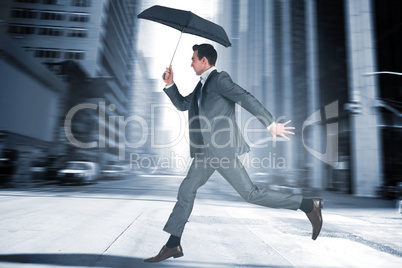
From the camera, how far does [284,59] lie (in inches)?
1347

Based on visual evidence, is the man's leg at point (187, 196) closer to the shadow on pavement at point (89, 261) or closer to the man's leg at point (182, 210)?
the man's leg at point (182, 210)

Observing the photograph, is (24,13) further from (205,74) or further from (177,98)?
(205,74)

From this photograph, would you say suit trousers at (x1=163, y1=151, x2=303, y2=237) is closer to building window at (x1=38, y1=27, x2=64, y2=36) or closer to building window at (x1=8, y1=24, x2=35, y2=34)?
building window at (x1=38, y1=27, x2=64, y2=36)

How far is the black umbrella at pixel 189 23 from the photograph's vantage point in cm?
345

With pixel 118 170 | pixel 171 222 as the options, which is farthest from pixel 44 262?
pixel 118 170

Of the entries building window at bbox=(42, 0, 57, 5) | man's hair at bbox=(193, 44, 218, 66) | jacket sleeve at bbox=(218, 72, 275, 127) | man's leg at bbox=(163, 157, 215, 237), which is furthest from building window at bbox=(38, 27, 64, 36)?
man's leg at bbox=(163, 157, 215, 237)

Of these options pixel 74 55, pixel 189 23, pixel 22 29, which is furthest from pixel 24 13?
pixel 189 23

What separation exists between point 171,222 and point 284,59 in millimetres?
34054

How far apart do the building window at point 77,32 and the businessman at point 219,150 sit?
54775 mm

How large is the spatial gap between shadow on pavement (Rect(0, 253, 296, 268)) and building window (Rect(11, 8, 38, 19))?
61142mm

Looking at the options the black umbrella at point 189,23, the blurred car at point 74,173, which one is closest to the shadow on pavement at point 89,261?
the black umbrella at point 189,23

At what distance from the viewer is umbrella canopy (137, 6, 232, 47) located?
345 centimetres

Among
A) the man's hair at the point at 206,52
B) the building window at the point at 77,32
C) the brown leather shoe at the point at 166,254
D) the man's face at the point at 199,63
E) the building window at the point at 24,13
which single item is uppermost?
the building window at the point at 24,13

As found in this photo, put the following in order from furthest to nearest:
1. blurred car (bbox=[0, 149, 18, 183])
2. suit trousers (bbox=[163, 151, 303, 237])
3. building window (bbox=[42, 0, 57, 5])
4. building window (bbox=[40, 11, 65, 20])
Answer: building window (bbox=[42, 0, 57, 5]) → building window (bbox=[40, 11, 65, 20]) → blurred car (bbox=[0, 149, 18, 183]) → suit trousers (bbox=[163, 151, 303, 237])
